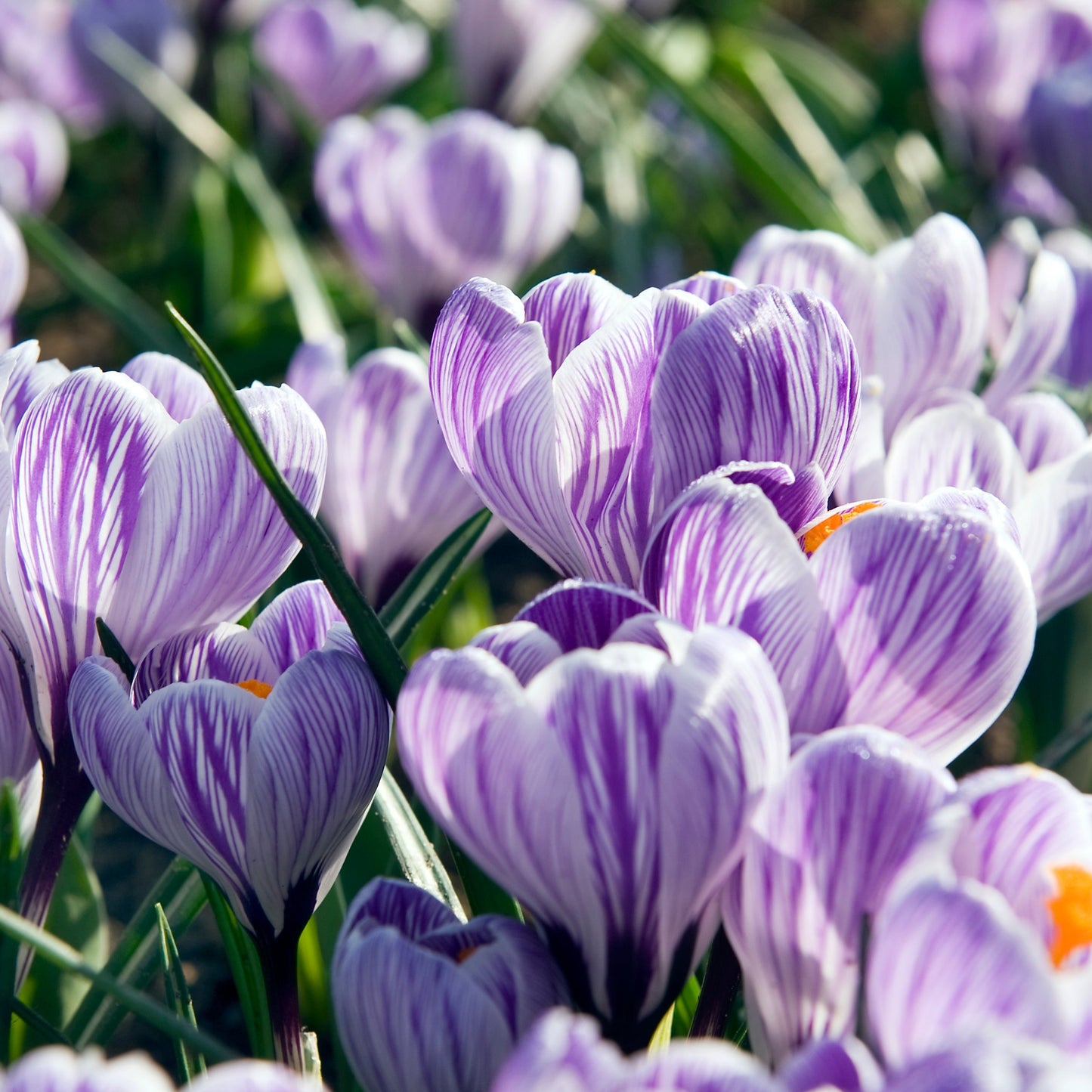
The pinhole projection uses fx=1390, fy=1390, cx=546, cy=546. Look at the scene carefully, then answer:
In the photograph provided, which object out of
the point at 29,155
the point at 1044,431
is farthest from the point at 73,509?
the point at 29,155

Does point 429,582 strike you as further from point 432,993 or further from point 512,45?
point 512,45

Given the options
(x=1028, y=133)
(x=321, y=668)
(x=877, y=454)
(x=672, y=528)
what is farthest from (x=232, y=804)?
(x=1028, y=133)

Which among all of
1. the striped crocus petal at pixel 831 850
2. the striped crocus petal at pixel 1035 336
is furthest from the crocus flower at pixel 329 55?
the striped crocus petal at pixel 831 850

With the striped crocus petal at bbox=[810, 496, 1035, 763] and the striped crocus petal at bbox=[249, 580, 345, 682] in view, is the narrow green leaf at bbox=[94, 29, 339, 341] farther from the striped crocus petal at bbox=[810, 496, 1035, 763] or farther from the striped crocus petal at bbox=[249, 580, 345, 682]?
the striped crocus petal at bbox=[810, 496, 1035, 763]

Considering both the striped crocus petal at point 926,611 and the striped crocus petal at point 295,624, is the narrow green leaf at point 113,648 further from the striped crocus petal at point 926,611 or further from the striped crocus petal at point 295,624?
the striped crocus petal at point 926,611

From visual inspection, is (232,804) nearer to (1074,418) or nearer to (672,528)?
(672,528)

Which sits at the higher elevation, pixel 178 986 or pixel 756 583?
pixel 756 583
